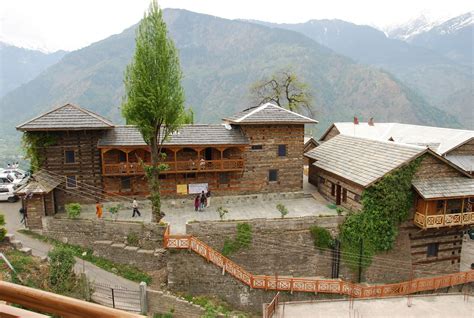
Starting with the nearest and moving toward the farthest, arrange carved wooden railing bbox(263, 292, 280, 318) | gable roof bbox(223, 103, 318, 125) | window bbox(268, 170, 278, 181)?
carved wooden railing bbox(263, 292, 280, 318) < gable roof bbox(223, 103, 318, 125) < window bbox(268, 170, 278, 181)

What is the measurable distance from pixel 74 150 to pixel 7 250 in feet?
28.3

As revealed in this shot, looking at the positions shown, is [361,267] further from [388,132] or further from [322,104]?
[322,104]

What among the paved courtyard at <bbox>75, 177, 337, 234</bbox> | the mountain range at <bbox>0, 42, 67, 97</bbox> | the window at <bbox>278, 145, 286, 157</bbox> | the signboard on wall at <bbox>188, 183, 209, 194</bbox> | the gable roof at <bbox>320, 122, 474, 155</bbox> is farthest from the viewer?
the mountain range at <bbox>0, 42, 67, 97</bbox>

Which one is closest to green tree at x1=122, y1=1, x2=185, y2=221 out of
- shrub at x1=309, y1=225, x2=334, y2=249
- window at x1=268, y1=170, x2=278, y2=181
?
window at x1=268, y1=170, x2=278, y2=181

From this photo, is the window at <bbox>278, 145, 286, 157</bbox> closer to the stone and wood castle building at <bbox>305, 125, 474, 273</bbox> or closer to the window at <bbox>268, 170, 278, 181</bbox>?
the window at <bbox>268, 170, 278, 181</bbox>

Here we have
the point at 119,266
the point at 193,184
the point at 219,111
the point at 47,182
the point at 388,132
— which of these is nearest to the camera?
the point at 119,266

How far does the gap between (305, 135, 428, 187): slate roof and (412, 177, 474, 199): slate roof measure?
6.52 ft

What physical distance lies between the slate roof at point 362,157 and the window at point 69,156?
1925 cm

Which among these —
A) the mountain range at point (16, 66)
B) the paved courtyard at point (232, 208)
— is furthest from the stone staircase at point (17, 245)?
the mountain range at point (16, 66)

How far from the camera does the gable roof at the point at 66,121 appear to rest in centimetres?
2388

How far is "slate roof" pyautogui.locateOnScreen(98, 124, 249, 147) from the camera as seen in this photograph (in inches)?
1001

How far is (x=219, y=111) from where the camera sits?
10069cm

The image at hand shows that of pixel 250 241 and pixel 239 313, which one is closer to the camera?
pixel 239 313

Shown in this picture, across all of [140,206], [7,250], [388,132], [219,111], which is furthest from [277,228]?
[219,111]
